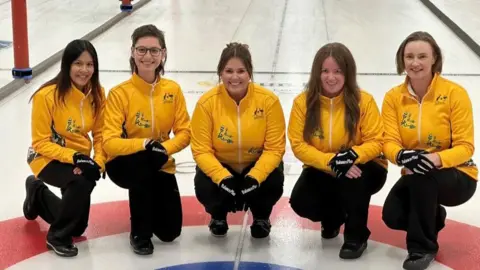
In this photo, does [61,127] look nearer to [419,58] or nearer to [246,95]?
[246,95]

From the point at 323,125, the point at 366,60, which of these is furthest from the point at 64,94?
the point at 366,60

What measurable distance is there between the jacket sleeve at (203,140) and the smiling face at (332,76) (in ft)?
1.74

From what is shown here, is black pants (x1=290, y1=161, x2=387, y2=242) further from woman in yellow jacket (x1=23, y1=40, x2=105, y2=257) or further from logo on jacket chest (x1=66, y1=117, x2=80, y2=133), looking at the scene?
logo on jacket chest (x1=66, y1=117, x2=80, y2=133)

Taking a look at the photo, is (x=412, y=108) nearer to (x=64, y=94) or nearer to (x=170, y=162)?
(x=170, y=162)

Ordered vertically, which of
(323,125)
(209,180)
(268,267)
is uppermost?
(323,125)

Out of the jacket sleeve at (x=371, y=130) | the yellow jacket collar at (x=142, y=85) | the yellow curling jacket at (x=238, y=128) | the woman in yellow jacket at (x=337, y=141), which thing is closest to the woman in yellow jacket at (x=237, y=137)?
the yellow curling jacket at (x=238, y=128)

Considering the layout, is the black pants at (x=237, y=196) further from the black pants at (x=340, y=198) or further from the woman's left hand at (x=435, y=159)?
the woman's left hand at (x=435, y=159)

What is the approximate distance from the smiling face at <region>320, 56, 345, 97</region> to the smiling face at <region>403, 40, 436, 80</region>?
292mm

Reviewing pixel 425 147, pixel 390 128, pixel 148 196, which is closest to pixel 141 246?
pixel 148 196

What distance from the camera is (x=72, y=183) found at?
10.4ft

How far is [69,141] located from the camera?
335 cm

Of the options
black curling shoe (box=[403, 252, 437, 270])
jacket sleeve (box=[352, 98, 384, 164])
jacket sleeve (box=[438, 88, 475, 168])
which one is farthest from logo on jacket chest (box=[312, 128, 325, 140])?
black curling shoe (box=[403, 252, 437, 270])

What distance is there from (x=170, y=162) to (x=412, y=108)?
3.55ft

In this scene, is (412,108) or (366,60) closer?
(412,108)
